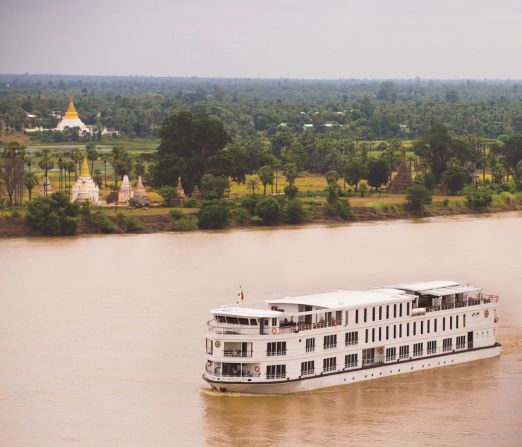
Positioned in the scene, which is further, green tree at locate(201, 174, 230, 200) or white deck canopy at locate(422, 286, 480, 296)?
green tree at locate(201, 174, 230, 200)

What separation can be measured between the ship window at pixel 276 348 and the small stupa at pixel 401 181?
38.0m

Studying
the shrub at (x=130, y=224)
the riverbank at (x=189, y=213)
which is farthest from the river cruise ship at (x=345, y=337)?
the riverbank at (x=189, y=213)

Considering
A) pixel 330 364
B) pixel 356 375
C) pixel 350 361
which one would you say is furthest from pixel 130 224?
pixel 330 364

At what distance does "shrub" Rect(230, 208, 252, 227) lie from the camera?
52.7m

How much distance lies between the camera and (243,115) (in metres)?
106

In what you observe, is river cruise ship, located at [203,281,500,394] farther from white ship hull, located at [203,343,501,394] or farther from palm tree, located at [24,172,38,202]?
palm tree, located at [24,172,38,202]

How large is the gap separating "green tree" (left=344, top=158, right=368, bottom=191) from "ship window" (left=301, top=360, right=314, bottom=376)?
123ft

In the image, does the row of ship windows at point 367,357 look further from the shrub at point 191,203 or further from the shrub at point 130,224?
the shrub at point 191,203

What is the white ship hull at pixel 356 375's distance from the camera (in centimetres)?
2516

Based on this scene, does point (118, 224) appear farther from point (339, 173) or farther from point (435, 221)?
point (339, 173)

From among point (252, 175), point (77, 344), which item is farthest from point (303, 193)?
point (77, 344)

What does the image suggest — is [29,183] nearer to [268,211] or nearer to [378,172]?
[268,211]

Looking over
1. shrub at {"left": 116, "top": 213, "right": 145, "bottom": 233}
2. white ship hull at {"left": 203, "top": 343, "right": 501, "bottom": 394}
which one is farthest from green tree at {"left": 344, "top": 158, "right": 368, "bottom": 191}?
Result: white ship hull at {"left": 203, "top": 343, "right": 501, "bottom": 394}

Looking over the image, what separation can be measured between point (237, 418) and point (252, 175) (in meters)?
43.0
